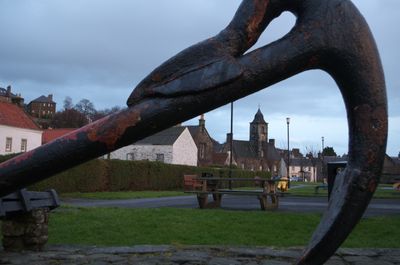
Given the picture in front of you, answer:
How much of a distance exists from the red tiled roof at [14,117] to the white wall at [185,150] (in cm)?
1477

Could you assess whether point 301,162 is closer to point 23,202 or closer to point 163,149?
point 163,149

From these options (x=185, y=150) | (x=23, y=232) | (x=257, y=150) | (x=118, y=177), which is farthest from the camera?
(x=257, y=150)

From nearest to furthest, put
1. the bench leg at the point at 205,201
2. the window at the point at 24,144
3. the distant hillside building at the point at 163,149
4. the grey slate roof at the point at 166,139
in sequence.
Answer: the bench leg at the point at 205,201 → the window at the point at 24,144 → the distant hillside building at the point at 163,149 → the grey slate roof at the point at 166,139

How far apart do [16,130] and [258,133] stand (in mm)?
67750

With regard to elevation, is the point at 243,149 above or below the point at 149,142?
above

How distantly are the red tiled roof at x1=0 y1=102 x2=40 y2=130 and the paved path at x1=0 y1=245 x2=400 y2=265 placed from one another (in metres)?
34.7

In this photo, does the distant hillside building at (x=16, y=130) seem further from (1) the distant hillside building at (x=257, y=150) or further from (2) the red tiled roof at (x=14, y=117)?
(1) the distant hillside building at (x=257, y=150)

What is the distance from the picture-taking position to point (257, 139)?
3942 inches

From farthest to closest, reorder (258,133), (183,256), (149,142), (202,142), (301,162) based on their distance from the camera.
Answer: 1. (301,162)
2. (258,133)
3. (202,142)
4. (149,142)
5. (183,256)

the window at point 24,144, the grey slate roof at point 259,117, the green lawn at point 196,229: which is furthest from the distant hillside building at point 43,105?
the green lawn at point 196,229

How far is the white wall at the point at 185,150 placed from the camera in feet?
162

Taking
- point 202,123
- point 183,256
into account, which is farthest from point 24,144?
point 183,256

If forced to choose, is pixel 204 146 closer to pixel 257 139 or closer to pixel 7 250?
pixel 257 139

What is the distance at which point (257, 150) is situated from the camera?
100500 mm
